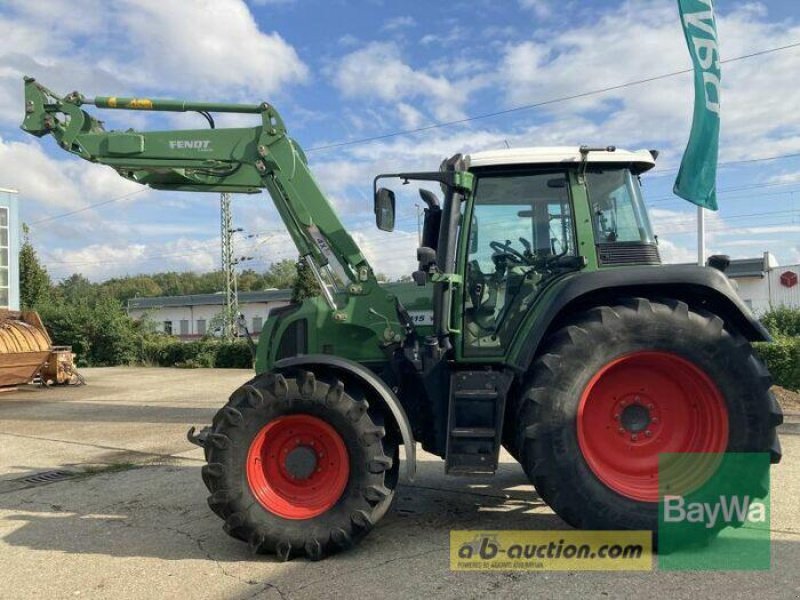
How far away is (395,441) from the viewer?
4242 millimetres

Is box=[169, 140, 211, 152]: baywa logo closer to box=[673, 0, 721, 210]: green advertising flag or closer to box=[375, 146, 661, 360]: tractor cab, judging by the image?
box=[375, 146, 661, 360]: tractor cab

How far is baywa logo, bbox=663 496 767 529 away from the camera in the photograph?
13.1ft

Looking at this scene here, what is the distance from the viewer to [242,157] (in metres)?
4.98

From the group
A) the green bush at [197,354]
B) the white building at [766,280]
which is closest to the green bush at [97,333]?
the green bush at [197,354]

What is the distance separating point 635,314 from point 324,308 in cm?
225

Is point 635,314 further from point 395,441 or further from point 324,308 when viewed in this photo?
point 324,308

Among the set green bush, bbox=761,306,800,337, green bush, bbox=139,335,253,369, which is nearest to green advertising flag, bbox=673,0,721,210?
green bush, bbox=761,306,800,337

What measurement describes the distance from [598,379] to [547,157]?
156 centimetres

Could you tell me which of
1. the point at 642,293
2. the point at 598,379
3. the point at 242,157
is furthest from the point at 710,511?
the point at 242,157

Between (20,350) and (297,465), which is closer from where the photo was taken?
(297,465)

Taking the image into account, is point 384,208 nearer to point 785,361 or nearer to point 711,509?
point 711,509

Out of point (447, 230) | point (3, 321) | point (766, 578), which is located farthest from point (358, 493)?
point (3, 321)

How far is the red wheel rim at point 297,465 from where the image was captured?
13.6 ft

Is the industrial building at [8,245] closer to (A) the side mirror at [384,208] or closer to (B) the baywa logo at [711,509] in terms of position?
(A) the side mirror at [384,208]
